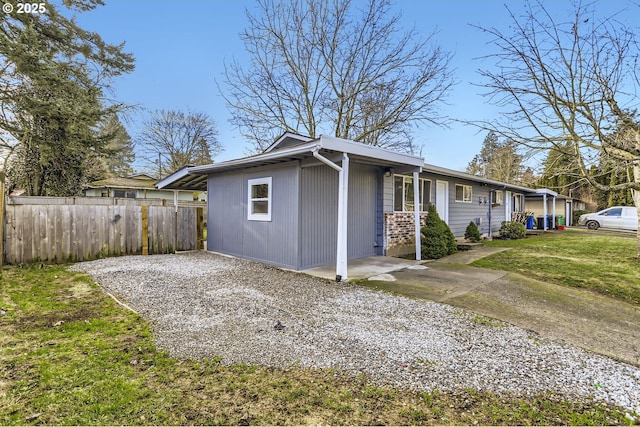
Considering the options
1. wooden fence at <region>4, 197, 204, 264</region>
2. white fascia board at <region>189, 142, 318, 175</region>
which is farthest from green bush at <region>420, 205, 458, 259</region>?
wooden fence at <region>4, 197, 204, 264</region>

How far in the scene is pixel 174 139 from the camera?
25469 mm

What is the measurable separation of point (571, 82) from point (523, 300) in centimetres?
314

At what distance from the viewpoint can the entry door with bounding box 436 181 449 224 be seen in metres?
10.9

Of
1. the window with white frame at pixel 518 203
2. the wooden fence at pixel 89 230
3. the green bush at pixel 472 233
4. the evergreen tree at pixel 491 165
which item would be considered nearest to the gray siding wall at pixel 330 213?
the wooden fence at pixel 89 230

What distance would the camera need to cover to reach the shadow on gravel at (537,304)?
11.3 feet

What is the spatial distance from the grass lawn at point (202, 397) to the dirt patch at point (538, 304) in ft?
5.08

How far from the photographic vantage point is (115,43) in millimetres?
11938

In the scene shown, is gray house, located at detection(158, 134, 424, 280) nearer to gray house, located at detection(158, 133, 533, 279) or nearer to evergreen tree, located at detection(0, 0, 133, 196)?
gray house, located at detection(158, 133, 533, 279)

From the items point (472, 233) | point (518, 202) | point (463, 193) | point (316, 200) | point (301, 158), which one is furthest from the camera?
point (518, 202)

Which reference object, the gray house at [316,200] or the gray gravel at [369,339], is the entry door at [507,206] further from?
the gray gravel at [369,339]

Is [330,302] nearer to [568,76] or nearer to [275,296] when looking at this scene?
[275,296]

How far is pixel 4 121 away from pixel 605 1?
53.5ft

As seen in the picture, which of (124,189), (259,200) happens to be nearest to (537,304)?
(259,200)

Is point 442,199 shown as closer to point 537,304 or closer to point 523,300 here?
point 523,300
